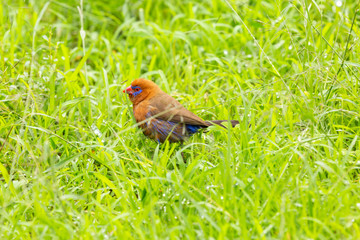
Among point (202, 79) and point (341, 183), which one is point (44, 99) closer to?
point (202, 79)

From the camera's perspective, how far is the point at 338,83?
12.2ft

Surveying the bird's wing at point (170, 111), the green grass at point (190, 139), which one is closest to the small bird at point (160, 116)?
the bird's wing at point (170, 111)

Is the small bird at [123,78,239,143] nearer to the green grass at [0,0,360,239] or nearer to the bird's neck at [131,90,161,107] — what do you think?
the bird's neck at [131,90,161,107]

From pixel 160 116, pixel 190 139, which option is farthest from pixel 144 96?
pixel 190 139

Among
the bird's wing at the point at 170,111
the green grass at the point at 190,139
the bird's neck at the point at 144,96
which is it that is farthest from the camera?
the bird's neck at the point at 144,96

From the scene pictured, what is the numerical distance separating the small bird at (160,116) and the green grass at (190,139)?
0.11 metres

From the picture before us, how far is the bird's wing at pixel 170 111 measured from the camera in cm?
396

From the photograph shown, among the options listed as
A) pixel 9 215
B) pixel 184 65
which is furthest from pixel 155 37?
pixel 9 215

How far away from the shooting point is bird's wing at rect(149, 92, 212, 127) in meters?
3.96

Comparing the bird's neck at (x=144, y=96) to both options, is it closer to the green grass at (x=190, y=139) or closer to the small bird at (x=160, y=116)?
the small bird at (x=160, y=116)

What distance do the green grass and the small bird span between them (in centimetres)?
11

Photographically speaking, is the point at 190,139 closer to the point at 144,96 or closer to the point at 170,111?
the point at 170,111

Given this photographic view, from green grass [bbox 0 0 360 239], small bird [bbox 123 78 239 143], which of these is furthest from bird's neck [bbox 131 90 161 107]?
green grass [bbox 0 0 360 239]

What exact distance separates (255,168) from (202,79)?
2.02 metres
